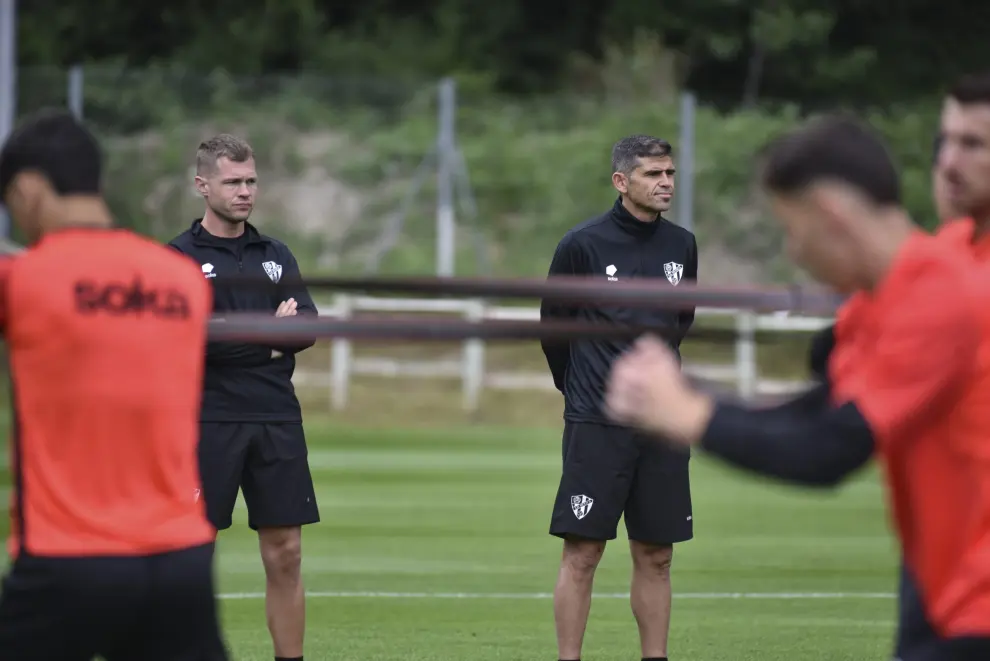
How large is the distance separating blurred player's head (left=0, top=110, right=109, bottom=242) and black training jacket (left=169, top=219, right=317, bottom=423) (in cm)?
347

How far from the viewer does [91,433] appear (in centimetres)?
403

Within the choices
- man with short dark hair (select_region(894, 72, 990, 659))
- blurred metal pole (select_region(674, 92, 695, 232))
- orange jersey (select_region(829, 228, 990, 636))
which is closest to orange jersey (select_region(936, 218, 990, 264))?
man with short dark hair (select_region(894, 72, 990, 659))

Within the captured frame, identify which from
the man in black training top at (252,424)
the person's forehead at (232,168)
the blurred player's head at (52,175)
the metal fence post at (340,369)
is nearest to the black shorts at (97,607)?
the blurred player's head at (52,175)

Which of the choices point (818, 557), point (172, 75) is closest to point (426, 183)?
point (172, 75)

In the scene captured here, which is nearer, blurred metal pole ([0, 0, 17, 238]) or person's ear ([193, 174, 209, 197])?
person's ear ([193, 174, 209, 197])

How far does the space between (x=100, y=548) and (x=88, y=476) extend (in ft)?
0.55

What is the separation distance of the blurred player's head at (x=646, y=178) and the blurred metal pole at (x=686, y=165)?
1685cm

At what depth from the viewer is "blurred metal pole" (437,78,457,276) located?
85.2 ft

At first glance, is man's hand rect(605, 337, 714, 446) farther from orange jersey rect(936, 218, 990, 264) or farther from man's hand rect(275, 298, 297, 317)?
man's hand rect(275, 298, 297, 317)

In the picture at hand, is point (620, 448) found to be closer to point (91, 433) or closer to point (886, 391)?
point (91, 433)

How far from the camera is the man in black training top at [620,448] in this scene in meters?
7.82

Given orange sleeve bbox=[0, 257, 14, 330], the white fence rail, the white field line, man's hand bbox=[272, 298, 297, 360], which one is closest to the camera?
orange sleeve bbox=[0, 257, 14, 330]

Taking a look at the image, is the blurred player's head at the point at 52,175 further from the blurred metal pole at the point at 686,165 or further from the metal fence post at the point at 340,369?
the blurred metal pole at the point at 686,165

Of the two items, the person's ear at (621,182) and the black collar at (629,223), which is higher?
the person's ear at (621,182)
